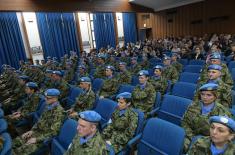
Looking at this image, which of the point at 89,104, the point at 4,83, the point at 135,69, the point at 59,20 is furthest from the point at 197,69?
the point at 59,20

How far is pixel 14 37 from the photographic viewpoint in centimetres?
965

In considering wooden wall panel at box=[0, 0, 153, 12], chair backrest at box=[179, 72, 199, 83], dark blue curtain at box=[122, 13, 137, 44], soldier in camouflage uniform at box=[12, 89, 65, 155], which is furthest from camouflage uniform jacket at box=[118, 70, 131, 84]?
dark blue curtain at box=[122, 13, 137, 44]

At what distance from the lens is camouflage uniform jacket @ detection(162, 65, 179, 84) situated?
16.8ft

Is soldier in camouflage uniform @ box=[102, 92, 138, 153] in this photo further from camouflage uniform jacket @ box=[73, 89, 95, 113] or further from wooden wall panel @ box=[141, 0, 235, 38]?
wooden wall panel @ box=[141, 0, 235, 38]

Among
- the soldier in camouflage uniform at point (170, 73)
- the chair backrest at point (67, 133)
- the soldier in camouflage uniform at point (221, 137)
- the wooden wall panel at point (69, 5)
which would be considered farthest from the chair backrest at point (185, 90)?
the wooden wall panel at point (69, 5)

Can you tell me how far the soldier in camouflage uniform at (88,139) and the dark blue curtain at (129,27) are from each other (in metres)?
12.4

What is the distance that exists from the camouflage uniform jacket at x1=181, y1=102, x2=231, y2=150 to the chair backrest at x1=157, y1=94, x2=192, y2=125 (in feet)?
1.24

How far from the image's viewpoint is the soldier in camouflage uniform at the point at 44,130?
279 cm

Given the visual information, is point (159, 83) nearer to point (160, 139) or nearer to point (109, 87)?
point (109, 87)

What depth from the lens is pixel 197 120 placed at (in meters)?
2.53

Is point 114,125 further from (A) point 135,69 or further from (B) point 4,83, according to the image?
(B) point 4,83

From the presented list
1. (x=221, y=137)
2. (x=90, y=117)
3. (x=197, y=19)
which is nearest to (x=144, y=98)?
(x=90, y=117)

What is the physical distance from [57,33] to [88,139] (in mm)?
9828

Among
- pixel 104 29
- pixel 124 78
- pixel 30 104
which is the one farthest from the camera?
pixel 104 29
